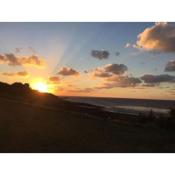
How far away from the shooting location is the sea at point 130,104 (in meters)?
4.43

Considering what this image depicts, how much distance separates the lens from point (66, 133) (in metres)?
4.42

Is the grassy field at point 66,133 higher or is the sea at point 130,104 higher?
the sea at point 130,104

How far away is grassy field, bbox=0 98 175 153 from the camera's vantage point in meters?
4.38

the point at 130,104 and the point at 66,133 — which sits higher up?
the point at 130,104

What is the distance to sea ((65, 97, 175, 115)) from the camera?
4430 millimetres

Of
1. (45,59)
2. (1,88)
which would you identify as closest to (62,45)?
(45,59)

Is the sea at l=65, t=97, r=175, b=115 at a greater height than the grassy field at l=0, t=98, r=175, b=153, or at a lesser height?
greater

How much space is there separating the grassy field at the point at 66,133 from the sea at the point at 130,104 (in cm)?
14

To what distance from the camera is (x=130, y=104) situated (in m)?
4.46

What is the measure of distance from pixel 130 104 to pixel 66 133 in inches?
27.2

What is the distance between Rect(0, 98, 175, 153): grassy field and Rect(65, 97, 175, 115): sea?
0.14m
